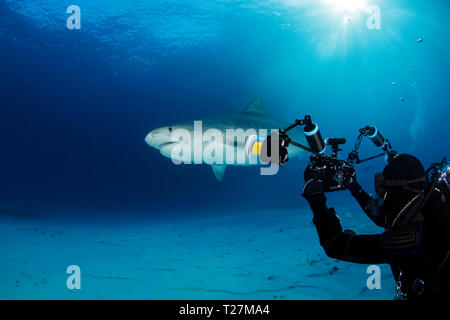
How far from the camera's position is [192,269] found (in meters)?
7.21

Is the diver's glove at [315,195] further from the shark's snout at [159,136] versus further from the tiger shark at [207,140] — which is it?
the shark's snout at [159,136]

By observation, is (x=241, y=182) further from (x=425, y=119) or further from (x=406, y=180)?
(x=425, y=119)

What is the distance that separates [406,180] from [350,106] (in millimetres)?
87427

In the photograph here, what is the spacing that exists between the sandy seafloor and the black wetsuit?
3.26 m

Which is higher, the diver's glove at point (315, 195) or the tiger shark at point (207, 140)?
the tiger shark at point (207, 140)

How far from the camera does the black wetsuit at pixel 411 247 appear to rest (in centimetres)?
205

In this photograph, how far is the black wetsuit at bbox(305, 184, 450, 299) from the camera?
80.8 inches

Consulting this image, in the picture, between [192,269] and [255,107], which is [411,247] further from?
[255,107]

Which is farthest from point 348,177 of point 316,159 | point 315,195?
point 315,195

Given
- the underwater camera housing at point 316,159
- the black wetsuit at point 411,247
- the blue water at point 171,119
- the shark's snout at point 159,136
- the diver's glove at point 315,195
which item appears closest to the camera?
the black wetsuit at point 411,247

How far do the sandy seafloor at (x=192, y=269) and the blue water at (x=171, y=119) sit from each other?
6 centimetres

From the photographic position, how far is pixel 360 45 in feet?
112

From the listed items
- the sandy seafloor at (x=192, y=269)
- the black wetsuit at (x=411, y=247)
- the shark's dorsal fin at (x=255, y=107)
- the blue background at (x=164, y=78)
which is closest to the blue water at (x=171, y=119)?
the sandy seafloor at (x=192, y=269)

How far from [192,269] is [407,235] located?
Result: 607 cm
